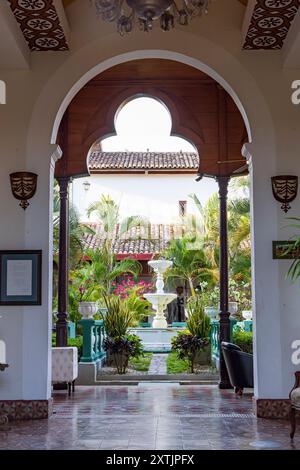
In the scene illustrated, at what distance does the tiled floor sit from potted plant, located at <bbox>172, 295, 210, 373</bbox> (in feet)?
6.87

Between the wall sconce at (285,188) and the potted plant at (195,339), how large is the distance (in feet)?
14.2

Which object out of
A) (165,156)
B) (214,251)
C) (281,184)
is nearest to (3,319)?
(281,184)

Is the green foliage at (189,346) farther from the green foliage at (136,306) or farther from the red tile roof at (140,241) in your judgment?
the red tile roof at (140,241)

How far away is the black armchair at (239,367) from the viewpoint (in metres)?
7.51

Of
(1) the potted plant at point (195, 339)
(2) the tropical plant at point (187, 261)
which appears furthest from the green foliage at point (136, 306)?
(2) the tropical plant at point (187, 261)

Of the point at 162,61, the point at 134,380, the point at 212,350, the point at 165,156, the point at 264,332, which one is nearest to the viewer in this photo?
the point at 264,332

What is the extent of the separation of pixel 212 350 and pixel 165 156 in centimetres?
1433

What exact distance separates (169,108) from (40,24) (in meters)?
2.84

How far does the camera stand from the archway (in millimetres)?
8391

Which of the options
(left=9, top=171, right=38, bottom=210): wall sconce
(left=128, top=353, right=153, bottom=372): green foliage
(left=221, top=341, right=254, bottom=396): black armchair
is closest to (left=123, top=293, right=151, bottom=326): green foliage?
(left=128, top=353, right=153, bottom=372): green foliage

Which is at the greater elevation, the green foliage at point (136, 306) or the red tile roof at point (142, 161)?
the red tile roof at point (142, 161)

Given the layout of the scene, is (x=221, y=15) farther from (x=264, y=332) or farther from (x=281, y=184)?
(x=264, y=332)

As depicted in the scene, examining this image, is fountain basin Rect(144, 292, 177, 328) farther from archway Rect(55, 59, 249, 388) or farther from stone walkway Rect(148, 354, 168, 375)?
archway Rect(55, 59, 249, 388)

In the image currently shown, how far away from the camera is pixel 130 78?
842 centimetres
